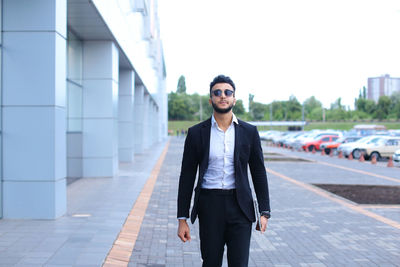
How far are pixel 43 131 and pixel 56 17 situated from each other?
182 cm

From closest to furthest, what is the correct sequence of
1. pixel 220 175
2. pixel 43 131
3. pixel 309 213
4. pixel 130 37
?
1. pixel 220 175
2. pixel 43 131
3. pixel 309 213
4. pixel 130 37

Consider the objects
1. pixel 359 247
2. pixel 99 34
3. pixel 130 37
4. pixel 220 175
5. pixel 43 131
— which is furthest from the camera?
pixel 130 37

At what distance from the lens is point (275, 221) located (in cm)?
741

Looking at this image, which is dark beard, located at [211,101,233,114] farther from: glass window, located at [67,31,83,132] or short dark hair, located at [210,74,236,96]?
glass window, located at [67,31,83,132]

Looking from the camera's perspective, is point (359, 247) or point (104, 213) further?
point (104, 213)

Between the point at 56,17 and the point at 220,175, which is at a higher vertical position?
the point at 56,17

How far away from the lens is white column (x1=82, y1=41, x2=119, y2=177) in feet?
42.6

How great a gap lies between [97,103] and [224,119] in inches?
404

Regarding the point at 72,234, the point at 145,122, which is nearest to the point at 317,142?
the point at 145,122

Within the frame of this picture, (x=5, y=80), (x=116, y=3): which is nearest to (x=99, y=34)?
(x=116, y=3)

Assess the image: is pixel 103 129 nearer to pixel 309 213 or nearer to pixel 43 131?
pixel 43 131

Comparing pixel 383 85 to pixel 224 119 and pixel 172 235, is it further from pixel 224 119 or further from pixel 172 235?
pixel 224 119

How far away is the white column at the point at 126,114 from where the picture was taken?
59.9ft

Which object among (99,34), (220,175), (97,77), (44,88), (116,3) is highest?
(116,3)
